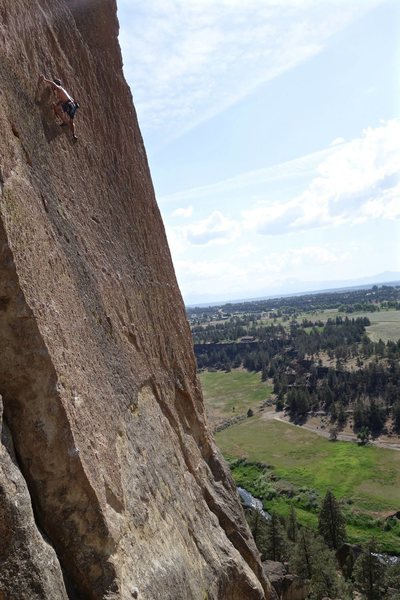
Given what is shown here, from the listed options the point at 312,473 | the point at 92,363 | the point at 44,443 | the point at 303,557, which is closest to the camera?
the point at 44,443

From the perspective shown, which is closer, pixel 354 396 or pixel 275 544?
pixel 275 544

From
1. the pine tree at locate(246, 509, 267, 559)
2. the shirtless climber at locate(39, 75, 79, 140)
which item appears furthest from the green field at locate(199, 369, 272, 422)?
the shirtless climber at locate(39, 75, 79, 140)

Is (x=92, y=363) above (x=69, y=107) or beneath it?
beneath

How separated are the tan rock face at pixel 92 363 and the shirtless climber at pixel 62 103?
347 mm

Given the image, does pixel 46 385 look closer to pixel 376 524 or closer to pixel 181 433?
pixel 181 433

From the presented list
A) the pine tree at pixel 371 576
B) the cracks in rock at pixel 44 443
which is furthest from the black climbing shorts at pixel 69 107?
the pine tree at pixel 371 576

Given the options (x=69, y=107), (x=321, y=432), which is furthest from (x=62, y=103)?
(x=321, y=432)

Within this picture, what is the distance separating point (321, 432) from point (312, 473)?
26478mm

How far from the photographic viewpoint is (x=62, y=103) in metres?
13.4

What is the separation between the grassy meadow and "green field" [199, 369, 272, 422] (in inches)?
597

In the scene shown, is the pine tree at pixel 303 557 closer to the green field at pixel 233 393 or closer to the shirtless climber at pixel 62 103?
the shirtless climber at pixel 62 103

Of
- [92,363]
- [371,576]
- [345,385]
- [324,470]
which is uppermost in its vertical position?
[92,363]

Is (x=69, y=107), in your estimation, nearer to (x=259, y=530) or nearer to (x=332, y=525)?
(x=259, y=530)

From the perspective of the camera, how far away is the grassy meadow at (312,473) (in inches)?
2800
